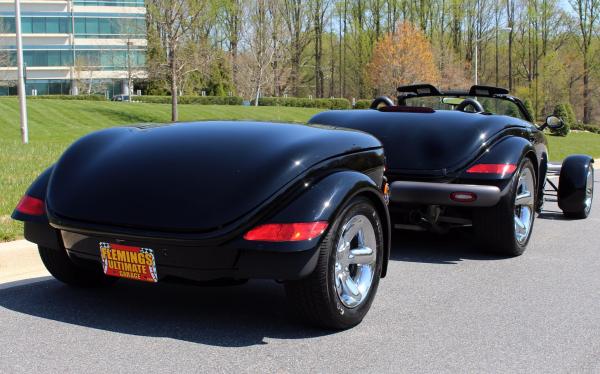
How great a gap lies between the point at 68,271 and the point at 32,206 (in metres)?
0.53

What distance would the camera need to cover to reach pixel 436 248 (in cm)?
656

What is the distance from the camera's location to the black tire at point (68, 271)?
4406 mm

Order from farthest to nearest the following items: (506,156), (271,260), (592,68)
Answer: (592,68) < (506,156) < (271,260)

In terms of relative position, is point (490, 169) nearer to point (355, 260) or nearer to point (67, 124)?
point (355, 260)

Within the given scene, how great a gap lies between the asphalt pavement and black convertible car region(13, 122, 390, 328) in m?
0.27

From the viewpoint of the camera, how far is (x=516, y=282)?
17.3ft

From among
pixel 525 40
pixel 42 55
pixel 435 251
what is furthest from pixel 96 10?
pixel 435 251

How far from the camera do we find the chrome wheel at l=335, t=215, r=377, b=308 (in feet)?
12.9

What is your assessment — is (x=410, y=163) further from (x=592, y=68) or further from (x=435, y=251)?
(x=592, y=68)

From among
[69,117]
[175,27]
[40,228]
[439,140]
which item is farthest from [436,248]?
[69,117]

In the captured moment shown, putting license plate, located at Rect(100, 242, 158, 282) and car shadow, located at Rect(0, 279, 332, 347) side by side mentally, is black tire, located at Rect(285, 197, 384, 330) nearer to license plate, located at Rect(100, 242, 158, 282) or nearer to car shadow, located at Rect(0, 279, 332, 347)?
car shadow, located at Rect(0, 279, 332, 347)

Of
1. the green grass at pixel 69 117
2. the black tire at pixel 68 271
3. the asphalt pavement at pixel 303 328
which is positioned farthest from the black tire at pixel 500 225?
the green grass at pixel 69 117

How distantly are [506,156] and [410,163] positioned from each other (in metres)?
0.81

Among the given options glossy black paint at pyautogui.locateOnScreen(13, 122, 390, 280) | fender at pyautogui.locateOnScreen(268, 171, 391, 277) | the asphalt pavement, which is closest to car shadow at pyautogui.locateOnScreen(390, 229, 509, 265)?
the asphalt pavement
